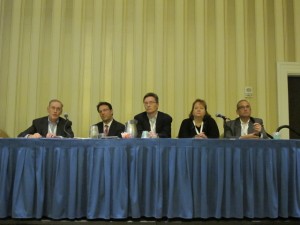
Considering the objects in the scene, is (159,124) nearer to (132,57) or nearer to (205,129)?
(205,129)

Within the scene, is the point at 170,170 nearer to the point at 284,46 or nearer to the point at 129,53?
the point at 129,53

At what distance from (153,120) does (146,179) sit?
1119 millimetres

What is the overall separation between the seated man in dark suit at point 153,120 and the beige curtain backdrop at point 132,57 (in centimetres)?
85

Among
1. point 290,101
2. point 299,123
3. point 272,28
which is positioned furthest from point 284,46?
point 299,123

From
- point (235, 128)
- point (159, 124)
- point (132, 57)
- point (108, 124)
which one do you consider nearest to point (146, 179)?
point (159, 124)

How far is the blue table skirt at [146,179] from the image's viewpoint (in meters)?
2.65

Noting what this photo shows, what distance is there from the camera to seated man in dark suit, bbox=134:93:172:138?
3.62m

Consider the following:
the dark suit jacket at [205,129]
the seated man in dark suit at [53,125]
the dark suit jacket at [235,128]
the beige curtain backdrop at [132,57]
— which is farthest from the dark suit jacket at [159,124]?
the beige curtain backdrop at [132,57]

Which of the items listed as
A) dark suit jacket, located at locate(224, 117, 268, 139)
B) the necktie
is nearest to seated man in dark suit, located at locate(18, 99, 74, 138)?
dark suit jacket, located at locate(224, 117, 268, 139)

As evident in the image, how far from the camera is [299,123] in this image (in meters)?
4.80

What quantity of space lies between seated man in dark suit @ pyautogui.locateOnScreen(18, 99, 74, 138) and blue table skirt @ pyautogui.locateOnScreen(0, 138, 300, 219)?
95cm

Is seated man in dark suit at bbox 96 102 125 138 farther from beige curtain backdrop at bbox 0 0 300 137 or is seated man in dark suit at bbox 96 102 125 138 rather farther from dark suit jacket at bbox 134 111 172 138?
beige curtain backdrop at bbox 0 0 300 137

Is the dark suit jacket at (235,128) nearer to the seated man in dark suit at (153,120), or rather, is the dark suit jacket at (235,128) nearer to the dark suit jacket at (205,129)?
the dark suit jacket at (205,129)

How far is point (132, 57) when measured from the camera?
4602 mm
